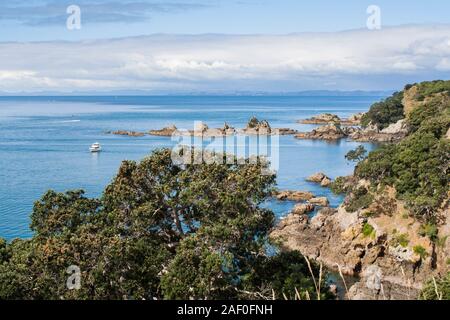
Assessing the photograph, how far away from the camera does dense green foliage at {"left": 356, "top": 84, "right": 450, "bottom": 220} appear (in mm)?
35000

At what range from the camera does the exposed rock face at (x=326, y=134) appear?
106062 mm

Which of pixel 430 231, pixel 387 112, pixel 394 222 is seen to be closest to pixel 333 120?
pixel 387 112

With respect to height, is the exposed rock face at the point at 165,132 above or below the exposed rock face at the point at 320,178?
above

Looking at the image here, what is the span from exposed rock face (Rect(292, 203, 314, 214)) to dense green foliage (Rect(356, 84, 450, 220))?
8.79m

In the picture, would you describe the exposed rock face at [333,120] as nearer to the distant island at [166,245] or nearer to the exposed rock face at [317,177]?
the exposed rock face at [317,177]

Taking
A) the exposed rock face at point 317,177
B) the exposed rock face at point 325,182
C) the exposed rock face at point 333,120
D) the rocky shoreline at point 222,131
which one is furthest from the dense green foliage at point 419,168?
the exposed rock face at point 333,120

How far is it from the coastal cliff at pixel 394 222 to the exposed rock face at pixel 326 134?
62.7 m

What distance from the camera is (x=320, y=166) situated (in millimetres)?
75625

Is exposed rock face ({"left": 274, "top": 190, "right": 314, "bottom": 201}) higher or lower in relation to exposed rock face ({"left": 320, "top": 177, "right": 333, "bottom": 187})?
lower

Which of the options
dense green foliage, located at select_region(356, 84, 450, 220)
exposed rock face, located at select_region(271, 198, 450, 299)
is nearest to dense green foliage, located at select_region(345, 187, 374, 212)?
exposed rock face, located at select_region(271, 198, 450, 299)

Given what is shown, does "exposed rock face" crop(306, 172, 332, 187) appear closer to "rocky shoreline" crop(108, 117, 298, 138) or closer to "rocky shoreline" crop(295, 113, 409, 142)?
"rocky shoreline" crop(295, 113, 409, 142)
